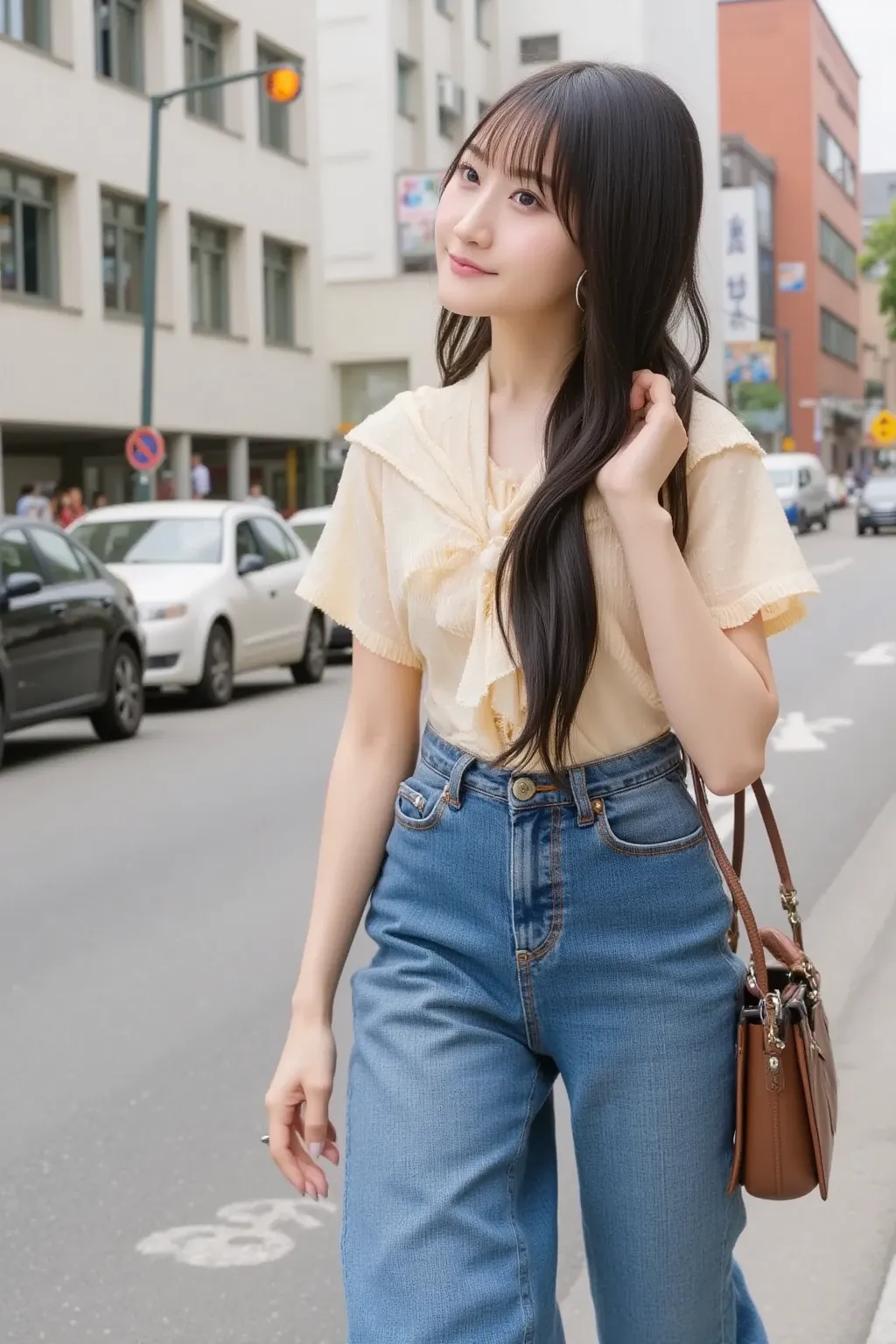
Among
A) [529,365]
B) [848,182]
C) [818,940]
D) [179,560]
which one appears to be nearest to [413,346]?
[179,560]

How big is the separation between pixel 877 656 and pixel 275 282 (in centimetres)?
2467

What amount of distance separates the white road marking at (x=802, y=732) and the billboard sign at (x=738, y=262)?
70.0m

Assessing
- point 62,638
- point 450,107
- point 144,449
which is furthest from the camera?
point 450,107

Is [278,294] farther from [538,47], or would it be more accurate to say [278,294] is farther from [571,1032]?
[571,1032]

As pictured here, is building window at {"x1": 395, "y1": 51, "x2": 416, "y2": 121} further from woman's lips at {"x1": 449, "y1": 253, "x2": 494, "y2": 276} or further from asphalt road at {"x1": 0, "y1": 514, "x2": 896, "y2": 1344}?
woman's lips at {"x1": 449, "y1": 253, "x2": 494, "y2": 276}

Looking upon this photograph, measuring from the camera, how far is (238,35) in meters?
37.2

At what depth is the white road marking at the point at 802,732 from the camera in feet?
39.3

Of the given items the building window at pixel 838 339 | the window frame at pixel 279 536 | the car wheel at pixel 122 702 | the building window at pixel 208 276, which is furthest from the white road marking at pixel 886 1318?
the building window at pixel 838 339

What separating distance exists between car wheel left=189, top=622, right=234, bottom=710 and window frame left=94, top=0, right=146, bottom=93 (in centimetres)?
1808

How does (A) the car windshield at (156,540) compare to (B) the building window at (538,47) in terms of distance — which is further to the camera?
(B) the building window at (538,47)

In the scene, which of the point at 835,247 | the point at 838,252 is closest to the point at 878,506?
the point at 835,247

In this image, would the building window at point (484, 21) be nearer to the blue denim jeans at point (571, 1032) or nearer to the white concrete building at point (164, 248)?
the white concrete building at point (164, 248)

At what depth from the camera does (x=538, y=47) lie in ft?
196

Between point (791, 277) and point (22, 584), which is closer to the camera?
point (22, 584)
